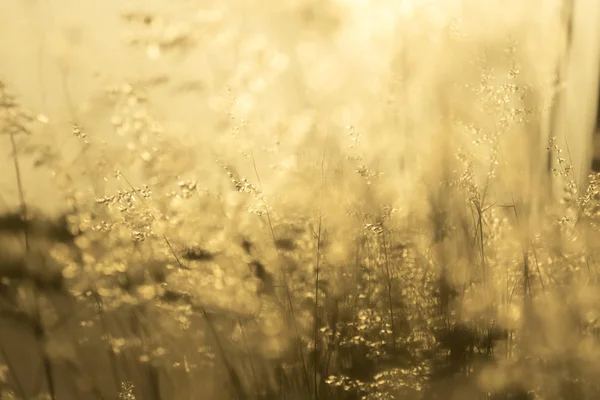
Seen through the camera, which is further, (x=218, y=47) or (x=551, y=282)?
(x=551, y=282)

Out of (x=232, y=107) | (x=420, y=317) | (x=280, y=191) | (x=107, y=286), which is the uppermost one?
(x=232, y=107)

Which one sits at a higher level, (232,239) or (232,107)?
(232,107)

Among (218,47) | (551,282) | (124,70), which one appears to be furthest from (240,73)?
(551,282)

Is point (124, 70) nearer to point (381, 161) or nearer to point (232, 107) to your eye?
point (232, 107)

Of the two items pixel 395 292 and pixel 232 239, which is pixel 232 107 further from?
pixel 395 292

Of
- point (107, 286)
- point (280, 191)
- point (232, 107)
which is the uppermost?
point (232, 107)

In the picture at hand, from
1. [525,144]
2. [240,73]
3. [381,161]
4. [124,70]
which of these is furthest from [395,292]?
[124,70]
